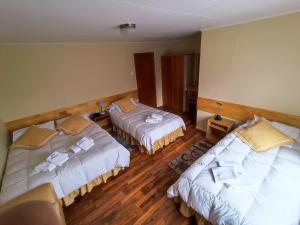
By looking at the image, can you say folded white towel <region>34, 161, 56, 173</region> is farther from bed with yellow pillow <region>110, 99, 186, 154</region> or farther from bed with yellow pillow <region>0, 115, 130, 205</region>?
bed with yellow pillow <region>110, 99, 186, 154</region>

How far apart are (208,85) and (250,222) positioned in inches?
98.8

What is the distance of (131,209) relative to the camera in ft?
6.29

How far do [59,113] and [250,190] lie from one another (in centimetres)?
354

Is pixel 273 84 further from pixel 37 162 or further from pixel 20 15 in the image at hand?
pixel 37 162

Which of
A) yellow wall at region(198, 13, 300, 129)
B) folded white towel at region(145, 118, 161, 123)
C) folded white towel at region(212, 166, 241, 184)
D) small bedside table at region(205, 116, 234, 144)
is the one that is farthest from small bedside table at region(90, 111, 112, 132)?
folded white towel at region(212, 166, 241, 184)

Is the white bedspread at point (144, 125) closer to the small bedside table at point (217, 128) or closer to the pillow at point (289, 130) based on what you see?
the small bedside table at point (217, 128)

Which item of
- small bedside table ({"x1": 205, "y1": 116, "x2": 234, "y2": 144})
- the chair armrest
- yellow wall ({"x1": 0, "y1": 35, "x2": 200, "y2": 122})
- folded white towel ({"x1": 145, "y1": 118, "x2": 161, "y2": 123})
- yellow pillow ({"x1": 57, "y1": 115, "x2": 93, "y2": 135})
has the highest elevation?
yellow wall ({"x1": 0, "y1": 35, "x2": 200, "y2": 122})

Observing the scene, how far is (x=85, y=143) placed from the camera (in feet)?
7.59

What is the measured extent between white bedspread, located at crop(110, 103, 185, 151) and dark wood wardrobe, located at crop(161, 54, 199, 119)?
4.83 ft

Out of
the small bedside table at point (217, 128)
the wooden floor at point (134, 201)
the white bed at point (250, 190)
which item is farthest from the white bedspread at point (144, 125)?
the white bed at point (250, 190)

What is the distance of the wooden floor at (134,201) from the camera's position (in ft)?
5.93

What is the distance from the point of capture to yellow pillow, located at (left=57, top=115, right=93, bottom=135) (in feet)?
9.07

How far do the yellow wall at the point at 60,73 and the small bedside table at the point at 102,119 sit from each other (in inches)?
17.6

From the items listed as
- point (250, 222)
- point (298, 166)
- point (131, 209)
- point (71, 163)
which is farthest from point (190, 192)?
point (71, 163)
